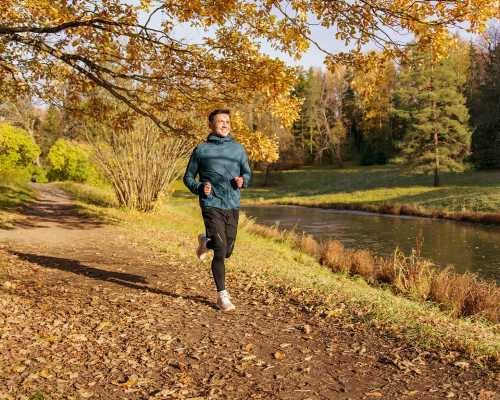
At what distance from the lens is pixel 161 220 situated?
1739cm

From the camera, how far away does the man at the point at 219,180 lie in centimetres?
566

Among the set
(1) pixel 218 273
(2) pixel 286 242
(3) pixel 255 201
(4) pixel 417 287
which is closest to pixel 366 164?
(3) pixel 255 201

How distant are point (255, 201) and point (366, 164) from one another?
22517mm

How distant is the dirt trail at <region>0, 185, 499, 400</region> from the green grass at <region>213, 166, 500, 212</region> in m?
25.1

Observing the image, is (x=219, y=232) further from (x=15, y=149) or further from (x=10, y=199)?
(x=15, y=149)

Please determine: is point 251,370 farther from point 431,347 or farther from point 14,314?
point 14,314

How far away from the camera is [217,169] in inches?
223

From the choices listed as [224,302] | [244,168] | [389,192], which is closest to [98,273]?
[224,302]

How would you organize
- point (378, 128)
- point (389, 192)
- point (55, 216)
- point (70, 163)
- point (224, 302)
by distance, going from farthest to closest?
point (378, 128), point (389, 192), point (70, 163), point (55, 216), point (224, 302)

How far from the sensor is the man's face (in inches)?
224

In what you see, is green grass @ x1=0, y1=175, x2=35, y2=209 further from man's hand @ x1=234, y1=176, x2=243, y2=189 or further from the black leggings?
man's hand @ x1=234, y1=176, x2=243, y2=189

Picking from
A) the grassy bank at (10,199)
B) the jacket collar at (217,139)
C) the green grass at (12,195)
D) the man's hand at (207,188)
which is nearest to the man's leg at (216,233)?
the man's hand at (207,188)

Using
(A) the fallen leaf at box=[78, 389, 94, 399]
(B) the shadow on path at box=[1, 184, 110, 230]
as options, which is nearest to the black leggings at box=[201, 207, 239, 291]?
(A) the fallen leaf at box=[78, 389, 94, 399]

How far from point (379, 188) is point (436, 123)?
22.6 ft
